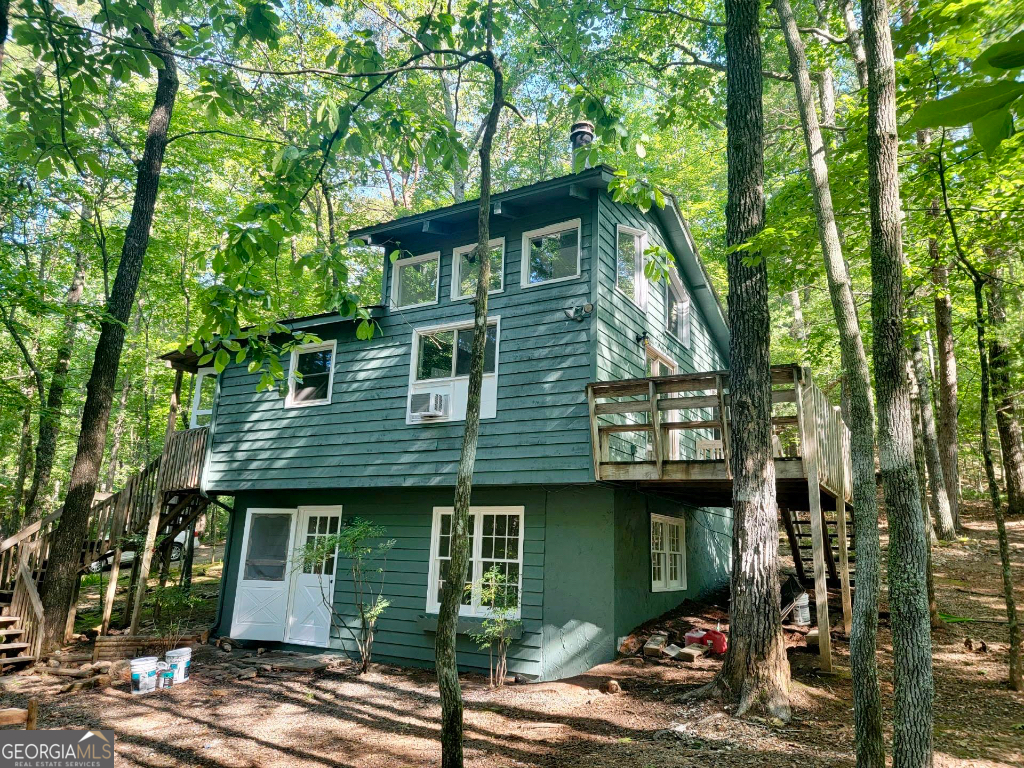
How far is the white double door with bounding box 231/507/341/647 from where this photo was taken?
1124 centimetres

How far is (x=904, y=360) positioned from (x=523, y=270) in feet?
22.2

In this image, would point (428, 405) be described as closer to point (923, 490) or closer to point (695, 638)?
point (695, 638)

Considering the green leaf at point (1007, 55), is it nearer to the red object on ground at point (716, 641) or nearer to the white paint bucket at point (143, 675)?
the red object on ground at point (716, 641)

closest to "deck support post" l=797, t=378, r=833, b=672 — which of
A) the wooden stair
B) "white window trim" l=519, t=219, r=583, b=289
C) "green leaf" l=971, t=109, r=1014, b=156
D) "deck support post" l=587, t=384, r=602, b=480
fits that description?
"deck support post" l=587, t=384, r=602, b=480

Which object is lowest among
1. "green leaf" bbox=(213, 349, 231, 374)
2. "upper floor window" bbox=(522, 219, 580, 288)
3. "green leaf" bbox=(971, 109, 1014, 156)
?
"green leaf" bbox=(971, 109, 1014, 156)

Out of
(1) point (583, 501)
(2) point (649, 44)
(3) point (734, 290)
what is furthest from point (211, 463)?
(2) point (649, 44)

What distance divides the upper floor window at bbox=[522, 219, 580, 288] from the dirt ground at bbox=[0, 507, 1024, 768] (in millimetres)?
5895

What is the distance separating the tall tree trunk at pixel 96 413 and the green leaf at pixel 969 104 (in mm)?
12086

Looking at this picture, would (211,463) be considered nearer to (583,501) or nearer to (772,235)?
(583,501)

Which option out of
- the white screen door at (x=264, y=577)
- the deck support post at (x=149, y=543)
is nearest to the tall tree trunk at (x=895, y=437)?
the white screen door at (x=264, y=577)

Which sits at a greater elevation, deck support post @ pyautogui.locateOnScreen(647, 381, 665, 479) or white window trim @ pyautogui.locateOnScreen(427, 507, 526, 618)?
deck support post @ pyautogui.locateOnScreen(647, 381, 665, 479)

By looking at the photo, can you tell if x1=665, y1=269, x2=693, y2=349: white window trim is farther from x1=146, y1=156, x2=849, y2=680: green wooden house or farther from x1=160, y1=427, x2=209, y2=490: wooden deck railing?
x1=160, y1=427, x2=209, y2=490: wooden deck railing

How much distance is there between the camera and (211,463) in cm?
1232

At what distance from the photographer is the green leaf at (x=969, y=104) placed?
0.91 metres
